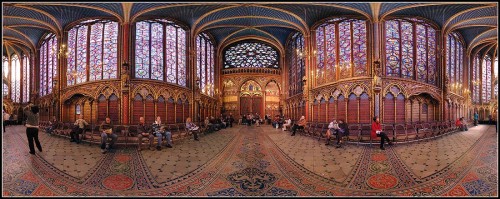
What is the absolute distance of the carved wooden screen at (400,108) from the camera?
1295 cm

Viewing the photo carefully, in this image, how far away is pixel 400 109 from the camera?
13016mm

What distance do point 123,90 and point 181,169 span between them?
352 inches

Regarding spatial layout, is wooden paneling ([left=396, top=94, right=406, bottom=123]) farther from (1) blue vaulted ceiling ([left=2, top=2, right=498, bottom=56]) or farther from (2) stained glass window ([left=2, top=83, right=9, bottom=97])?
(2) stained glass window ([left=2, top=83, right=9, bottom=97])

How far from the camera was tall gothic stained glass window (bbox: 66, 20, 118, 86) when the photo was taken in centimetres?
1329

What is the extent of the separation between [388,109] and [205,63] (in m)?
14.4

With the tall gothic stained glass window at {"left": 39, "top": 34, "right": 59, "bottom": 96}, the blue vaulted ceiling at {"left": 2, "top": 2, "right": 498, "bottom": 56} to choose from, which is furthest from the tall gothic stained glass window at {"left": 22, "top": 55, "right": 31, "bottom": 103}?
the blue vaulted ceiling at {"left": 2, "top": 2, "right": 498, "bottom": 56}

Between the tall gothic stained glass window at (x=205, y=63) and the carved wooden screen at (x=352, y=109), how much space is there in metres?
11.2

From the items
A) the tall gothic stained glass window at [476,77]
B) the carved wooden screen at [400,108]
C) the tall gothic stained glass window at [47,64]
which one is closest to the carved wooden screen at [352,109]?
the carved wooden screen at [400,108]

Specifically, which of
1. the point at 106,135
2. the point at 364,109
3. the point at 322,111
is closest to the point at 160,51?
the point at 106,135

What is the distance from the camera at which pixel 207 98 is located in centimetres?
2047

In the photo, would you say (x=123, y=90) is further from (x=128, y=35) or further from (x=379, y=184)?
(x=379, y=184)

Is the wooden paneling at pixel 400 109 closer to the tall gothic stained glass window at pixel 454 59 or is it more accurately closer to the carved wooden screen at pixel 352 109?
the carved wooden screen at pixel 352 109

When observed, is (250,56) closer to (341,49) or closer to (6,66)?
(341,49)

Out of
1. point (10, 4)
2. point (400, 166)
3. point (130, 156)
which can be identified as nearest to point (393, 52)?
point (400, 166)
